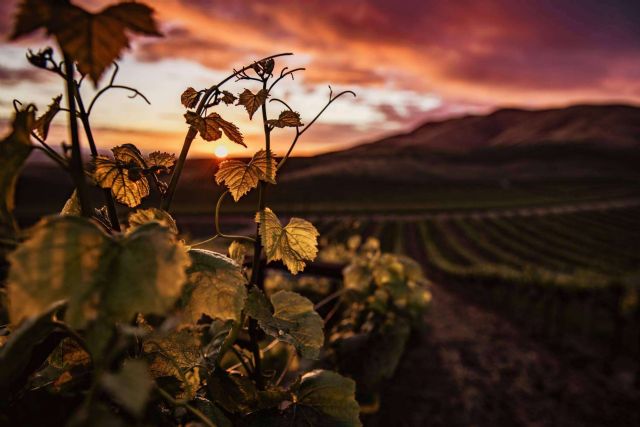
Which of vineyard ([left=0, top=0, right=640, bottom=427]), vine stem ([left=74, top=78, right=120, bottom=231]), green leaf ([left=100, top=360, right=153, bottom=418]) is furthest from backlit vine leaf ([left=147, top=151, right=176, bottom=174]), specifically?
green leaf ([left=100, top=360, right=153, bottom=418])

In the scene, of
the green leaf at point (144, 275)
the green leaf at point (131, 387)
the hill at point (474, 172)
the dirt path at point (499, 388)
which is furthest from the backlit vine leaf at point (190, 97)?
the hill at point (474, 172)

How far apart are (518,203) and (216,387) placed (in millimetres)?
79146

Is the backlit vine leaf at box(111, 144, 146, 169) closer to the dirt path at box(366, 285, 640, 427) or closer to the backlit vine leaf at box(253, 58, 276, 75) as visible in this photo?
the backlit vine leaf at box(253, 58, 276, 75)

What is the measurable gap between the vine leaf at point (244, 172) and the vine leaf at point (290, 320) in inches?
9.3

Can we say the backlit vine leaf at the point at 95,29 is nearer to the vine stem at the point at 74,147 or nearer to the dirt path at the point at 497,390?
the vine stem at the point at 74,147

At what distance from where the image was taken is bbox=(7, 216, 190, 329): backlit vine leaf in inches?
18.9

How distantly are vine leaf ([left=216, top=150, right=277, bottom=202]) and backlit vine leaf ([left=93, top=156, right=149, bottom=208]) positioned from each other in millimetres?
176

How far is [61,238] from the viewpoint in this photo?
508mm

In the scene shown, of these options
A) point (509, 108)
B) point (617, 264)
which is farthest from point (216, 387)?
point (509, 108)

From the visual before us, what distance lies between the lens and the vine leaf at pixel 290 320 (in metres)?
0.87

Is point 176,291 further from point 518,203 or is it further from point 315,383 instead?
point 518,203

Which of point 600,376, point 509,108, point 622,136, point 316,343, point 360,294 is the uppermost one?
point 509,108

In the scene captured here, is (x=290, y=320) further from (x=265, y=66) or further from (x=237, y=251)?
(x=265, y=66)

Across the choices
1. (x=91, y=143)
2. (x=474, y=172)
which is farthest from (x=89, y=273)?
(x=474, y=172)
